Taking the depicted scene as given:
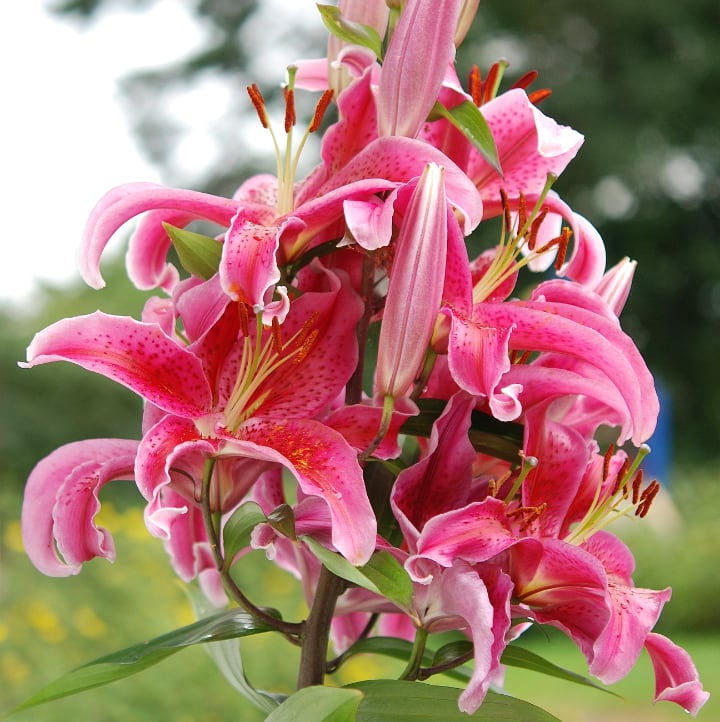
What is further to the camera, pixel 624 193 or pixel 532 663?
pixel 624 193

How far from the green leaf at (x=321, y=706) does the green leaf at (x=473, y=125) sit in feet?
1.05

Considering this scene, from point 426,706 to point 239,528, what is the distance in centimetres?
16

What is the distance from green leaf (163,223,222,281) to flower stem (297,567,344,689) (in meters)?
0.21

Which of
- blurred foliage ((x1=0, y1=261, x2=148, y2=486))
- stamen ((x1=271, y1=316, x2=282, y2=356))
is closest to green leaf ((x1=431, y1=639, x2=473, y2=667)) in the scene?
stamen ((x1=271, y1=316, x2=282, y2=356))

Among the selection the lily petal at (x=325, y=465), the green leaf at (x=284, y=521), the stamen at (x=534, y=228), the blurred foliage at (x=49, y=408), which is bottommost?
the blurred foliage at (x=49, y=408)

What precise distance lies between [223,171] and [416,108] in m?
9.38

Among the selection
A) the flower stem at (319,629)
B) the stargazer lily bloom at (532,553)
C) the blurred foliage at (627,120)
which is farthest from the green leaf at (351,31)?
the blurred foliage at (627,120)

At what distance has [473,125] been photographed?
725 millimetres

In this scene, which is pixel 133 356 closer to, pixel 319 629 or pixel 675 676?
pixel 319 629

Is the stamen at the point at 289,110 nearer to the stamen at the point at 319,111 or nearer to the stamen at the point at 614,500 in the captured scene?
the stamen at the point at 319,111

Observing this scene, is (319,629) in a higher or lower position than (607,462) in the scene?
lower

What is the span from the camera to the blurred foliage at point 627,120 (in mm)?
9117

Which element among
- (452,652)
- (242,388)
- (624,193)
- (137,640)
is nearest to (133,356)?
(242,388)

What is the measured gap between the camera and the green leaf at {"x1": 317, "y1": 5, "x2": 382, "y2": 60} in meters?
0.75
